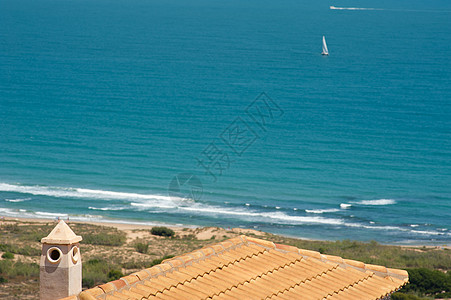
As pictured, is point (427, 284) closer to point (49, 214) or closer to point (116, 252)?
point (116, 252)

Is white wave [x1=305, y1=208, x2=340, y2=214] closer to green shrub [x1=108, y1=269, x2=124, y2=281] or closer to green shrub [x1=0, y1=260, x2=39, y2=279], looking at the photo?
green shrub [x1=108, y1=269, x2=124, y2=281]

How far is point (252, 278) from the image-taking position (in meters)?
11.4

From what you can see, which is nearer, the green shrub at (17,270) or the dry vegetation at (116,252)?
the dry vegetation at (116,252)

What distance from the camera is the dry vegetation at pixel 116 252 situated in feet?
74.6

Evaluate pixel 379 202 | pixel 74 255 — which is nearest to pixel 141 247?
pixel 74 255

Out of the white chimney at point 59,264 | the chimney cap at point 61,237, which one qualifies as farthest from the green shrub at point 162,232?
the chimney cap at point 61,237

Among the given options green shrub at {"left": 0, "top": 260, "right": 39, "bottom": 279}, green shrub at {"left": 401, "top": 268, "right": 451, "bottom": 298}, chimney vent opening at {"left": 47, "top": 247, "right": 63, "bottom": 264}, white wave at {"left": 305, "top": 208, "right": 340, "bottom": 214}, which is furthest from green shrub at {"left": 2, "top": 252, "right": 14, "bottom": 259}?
white wave at {"left": 305, "top": 208, "right": 340, "bottom": 214}

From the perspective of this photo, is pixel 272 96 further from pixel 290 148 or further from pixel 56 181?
pixel 56 181

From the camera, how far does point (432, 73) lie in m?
95.4

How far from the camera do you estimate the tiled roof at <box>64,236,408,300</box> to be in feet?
33.9

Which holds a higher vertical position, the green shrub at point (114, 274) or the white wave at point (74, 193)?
the white wave at point (74, 193)

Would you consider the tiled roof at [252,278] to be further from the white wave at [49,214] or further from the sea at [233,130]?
the white wave at [49,214]

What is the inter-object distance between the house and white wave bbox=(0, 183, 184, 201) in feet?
115

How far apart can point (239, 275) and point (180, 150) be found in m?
51.2
